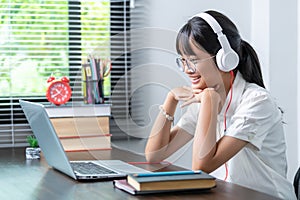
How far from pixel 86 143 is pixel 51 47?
22.4 inches

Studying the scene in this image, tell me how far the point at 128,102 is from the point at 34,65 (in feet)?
1.50

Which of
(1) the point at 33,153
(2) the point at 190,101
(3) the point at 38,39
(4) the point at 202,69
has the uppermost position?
(3) the point at 38,39

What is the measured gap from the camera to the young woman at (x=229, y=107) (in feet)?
6.26

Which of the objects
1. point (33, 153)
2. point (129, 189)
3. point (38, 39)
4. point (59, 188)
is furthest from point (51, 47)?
point (129, 189)

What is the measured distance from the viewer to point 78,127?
2449 millimetres

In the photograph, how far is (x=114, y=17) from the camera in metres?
2.95

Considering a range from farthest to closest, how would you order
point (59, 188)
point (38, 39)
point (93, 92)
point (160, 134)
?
point (38, 39)
point (93, 92)
point (160, 134)
point (59, 188)

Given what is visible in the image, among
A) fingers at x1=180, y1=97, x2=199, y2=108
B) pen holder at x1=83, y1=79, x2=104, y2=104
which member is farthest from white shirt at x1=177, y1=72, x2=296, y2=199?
pen holder at x1=83, y1=79, x2=104, y2=104

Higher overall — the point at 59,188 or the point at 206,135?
the point at 206,135

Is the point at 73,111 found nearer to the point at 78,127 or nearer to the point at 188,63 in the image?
the point at 78,127

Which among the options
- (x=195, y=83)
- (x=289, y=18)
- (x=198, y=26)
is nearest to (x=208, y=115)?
(x=195, y=83)

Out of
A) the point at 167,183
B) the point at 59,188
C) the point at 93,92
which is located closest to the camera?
the point at 167,183

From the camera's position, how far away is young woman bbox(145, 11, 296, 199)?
1.91 m

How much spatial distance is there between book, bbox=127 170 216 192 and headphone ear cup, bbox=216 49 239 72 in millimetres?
425
